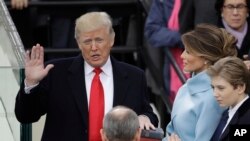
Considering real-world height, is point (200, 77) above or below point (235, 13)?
above

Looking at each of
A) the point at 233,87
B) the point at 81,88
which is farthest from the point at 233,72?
the point at 81,88

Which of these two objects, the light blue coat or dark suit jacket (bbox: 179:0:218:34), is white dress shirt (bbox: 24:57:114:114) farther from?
dark suit jacket (bbox: 179:0:218:34)

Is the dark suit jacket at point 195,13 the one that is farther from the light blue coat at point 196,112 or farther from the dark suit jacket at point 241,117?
the dark suit jacket at point 241,117

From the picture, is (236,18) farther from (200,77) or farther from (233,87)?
(233,87)

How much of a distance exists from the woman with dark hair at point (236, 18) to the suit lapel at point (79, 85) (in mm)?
2106

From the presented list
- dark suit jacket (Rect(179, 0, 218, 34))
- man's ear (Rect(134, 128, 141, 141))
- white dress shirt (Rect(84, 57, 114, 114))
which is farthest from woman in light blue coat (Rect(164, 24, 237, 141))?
dark suit jacket (Rect(179, 0, 218, 34))

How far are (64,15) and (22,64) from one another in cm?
295

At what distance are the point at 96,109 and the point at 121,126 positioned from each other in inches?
46.3

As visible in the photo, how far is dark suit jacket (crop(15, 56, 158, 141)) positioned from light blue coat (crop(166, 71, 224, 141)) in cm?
27

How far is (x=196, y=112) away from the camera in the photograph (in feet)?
25.2

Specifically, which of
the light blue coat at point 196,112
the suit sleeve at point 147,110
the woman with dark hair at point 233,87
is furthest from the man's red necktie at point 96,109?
the woman with dark hair at point 233,87

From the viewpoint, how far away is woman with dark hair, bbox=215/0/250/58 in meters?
9.69

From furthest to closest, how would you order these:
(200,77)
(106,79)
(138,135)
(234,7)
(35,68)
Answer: (234,7) < (106,79) < (200,77) < (35,68) < (138,135)

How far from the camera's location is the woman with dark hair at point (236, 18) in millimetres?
9688
